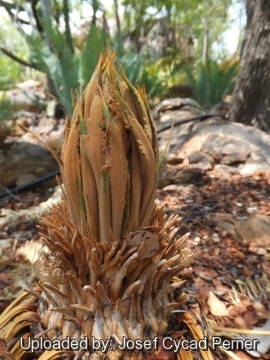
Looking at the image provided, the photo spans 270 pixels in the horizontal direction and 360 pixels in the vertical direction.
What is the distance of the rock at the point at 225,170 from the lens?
204 cm

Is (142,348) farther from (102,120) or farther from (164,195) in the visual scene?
(164,195)

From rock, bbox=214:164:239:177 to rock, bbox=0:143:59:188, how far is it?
1.28m

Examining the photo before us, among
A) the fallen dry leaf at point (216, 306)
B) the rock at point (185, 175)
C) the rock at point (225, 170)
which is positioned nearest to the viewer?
the fallen dry leaf at point (216, 306)

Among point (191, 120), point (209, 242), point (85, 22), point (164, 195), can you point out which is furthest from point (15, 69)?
point (209, 242)

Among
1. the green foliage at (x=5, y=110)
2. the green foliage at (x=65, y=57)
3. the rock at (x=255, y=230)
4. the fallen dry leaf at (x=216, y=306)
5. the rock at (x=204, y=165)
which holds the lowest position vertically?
the rock at (x=204, y=165)

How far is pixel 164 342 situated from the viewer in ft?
2.16

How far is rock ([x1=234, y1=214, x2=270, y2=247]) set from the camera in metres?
1.23

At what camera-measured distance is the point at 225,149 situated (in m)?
2.25

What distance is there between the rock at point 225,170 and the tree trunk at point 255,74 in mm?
682

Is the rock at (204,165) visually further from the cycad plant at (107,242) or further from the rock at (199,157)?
the cycad plant at (107,242)

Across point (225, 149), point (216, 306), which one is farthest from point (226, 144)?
point (216, 306)

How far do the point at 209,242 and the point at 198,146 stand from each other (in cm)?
132

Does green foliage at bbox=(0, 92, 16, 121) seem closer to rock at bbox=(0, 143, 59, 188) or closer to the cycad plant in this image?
rock at bbox=(0, 143, 59, 188)

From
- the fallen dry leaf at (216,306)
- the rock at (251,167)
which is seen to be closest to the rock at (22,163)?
the rock at (251,167)
